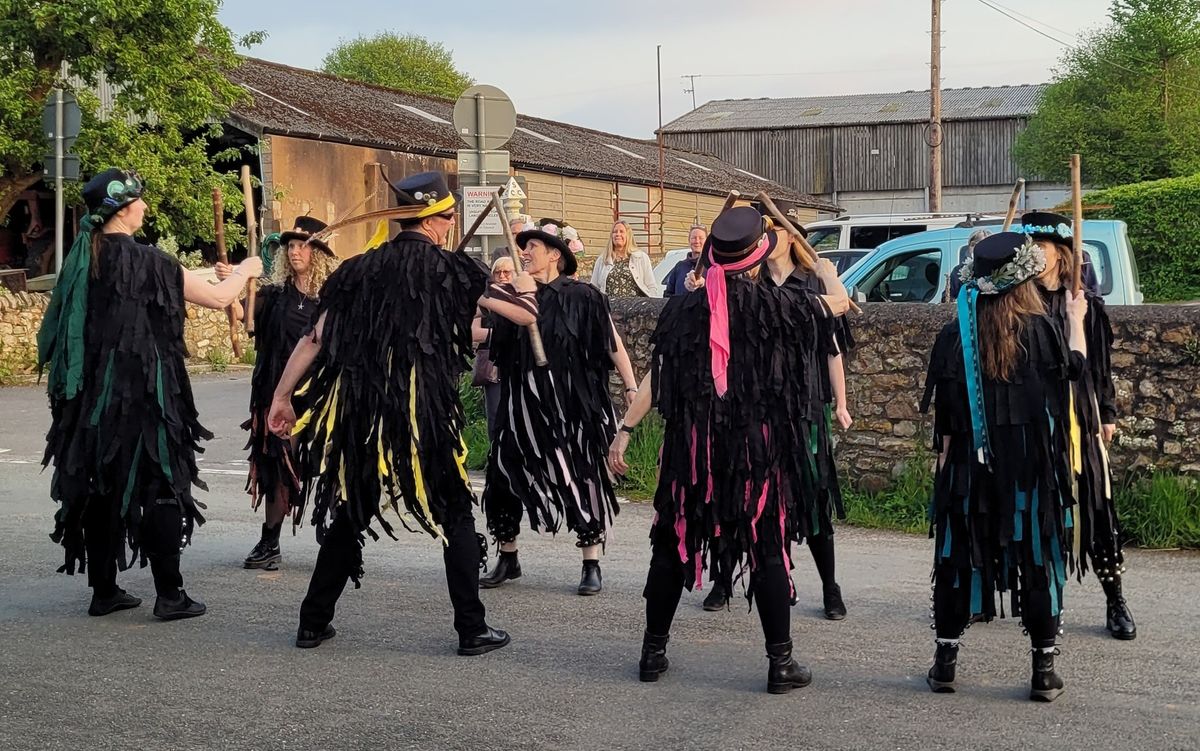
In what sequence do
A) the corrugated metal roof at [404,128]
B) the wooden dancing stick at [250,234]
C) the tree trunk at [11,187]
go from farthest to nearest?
the corrugated metal roof at [404,128], the tree trunk at [11,187], the wooden dancing stick at [250,234]

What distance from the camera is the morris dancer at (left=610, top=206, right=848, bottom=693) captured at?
5.18 meters

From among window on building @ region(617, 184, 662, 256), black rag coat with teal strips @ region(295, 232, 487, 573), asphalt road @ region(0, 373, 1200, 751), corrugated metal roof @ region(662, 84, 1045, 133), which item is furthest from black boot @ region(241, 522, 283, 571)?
corrugated metal roof @ region(662, 84, 1045, 133)

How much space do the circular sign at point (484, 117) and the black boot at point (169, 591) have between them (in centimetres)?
618

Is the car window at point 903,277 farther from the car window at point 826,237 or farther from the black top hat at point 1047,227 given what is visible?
the black top hat at point 1047,227

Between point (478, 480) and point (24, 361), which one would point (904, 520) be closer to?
point (478, 480)

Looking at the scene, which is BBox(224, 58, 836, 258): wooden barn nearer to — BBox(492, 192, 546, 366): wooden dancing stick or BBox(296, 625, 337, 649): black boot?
BBox(492, 192, 546, 366): wooden dancing stick

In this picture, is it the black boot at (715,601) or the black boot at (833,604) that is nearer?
the black boot at (833,604)

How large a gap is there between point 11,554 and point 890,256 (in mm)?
7868

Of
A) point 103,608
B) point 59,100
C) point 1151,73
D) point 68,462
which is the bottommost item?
point 103,608

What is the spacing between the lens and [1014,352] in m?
4.98

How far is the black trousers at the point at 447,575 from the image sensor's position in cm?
570

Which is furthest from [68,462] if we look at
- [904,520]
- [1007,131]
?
[1007,131]

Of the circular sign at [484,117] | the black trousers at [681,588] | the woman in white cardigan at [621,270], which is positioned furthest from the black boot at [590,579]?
the circular sign at [484,117]

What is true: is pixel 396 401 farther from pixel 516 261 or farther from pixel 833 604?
pixel 833 604
